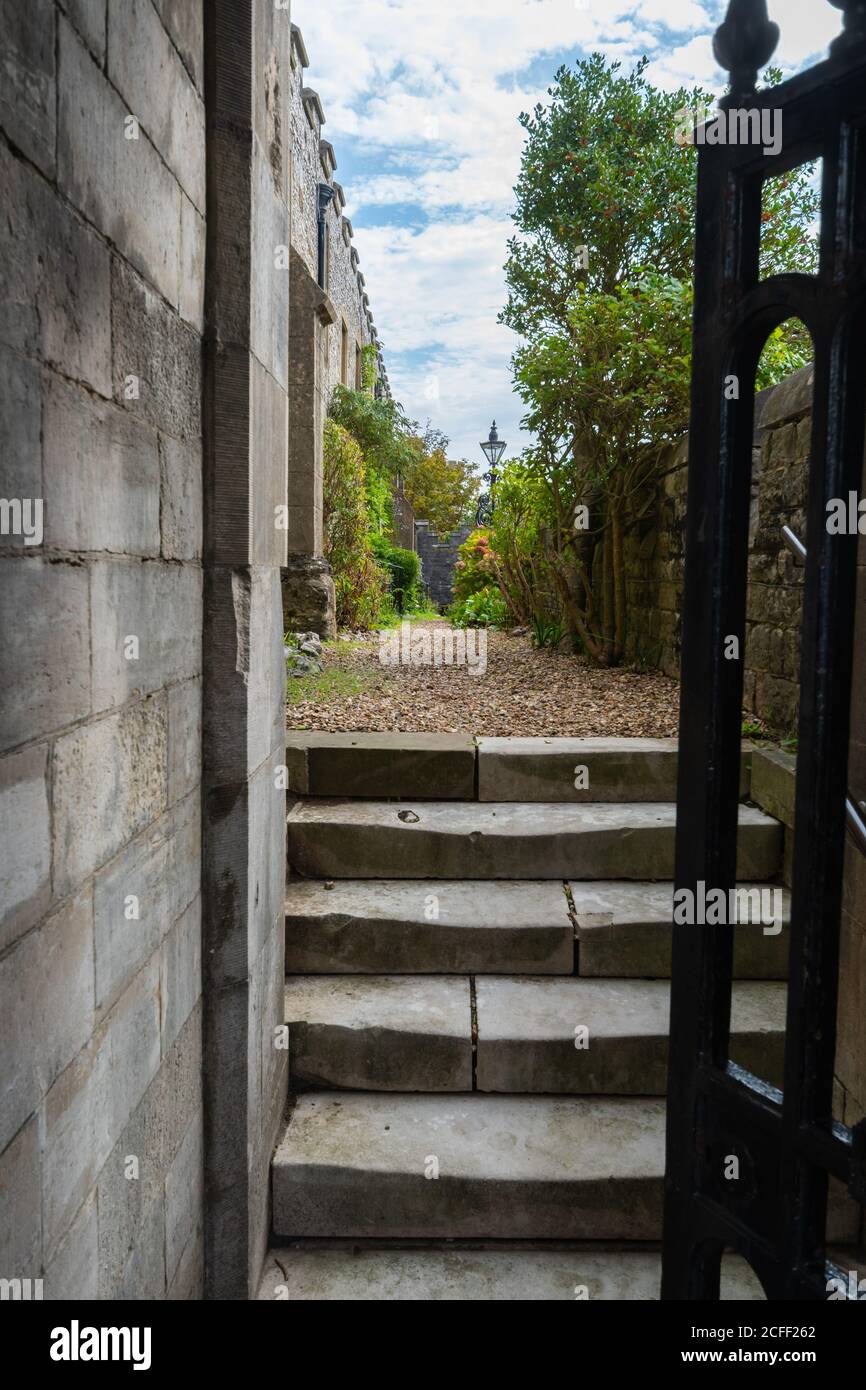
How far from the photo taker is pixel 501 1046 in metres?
2.85

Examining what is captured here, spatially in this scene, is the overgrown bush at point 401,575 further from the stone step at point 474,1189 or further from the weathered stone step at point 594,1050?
the stone step at point 474,1189

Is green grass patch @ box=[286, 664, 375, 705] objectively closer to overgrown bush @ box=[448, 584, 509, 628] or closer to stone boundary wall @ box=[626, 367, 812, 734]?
stone boundary wall @ box=[626, 367, 812, 734]

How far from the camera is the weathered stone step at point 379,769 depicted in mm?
3771

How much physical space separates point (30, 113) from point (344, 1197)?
2.64 metres

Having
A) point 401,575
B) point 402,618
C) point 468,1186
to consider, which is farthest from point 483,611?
point 468,1186

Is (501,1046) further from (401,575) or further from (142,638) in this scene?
(401,575)

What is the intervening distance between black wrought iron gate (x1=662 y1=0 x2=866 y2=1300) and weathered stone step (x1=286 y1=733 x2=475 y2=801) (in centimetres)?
249

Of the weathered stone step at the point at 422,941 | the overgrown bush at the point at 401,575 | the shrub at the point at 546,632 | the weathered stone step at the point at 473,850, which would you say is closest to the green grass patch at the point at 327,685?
the weathered stone step at the point at 473,850

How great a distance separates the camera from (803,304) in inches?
43.1

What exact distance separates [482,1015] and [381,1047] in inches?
13.6

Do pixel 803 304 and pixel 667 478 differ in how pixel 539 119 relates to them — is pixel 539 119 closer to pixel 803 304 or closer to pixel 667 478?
pixel 667 478

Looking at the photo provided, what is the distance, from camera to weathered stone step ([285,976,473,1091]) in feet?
9.40
